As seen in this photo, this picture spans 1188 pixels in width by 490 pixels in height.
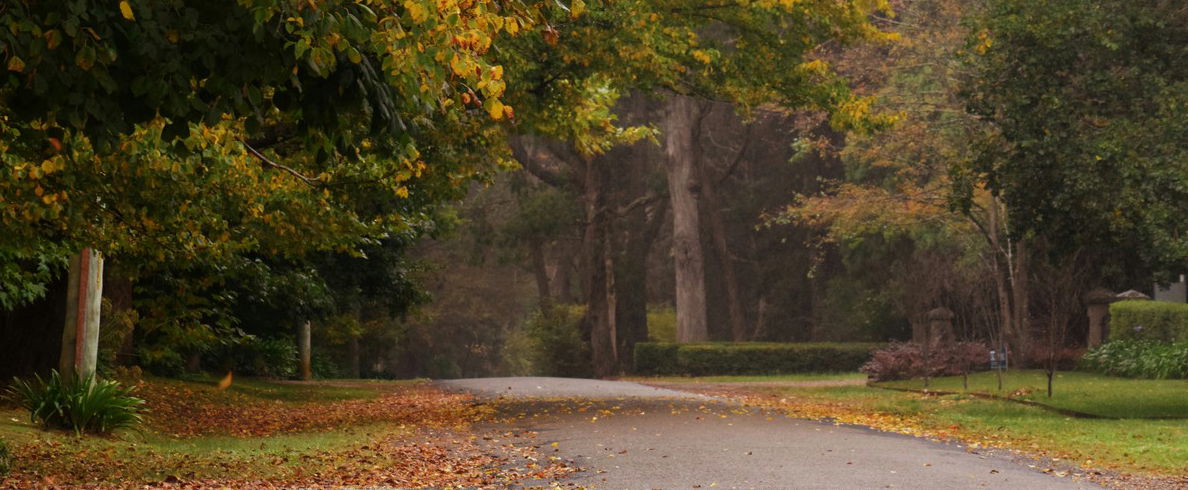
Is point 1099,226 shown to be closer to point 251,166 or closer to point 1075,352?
point 251,166

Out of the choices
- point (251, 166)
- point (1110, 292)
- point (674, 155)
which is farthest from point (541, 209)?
point (251, 166)

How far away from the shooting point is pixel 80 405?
13.6 m

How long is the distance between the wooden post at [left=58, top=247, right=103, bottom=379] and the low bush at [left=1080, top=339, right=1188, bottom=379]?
813 inches

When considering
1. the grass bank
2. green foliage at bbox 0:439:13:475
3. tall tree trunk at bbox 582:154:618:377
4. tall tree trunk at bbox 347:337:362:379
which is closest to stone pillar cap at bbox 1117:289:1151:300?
tall tree trunk at bbox 582:154:618:377

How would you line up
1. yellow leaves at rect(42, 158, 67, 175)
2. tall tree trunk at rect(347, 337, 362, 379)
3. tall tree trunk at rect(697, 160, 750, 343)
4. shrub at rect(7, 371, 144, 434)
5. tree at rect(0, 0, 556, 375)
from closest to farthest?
1. tree at rect(0, 0, 556, 375)
2. yellow leaves at rect(42, 158, 67, 175)
3. shrub at rect(7, 371, 144, 434)
4. tall tree trunk at rect(347, 337, 362, 379)
5. tall tree trunk at rect(697, 160, 750, 343)

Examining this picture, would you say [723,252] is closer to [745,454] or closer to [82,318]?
[82,318]

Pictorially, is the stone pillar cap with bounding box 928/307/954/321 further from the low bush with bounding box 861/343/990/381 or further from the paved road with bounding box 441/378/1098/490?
the paved road with bounding box 441/378/1098/490

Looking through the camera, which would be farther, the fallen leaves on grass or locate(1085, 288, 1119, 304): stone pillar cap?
locate(1085, 288, 1119, 304): stone pillar cap

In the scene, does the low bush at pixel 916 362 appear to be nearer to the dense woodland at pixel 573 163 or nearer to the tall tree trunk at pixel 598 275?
the dense woodland at pixel 573 163

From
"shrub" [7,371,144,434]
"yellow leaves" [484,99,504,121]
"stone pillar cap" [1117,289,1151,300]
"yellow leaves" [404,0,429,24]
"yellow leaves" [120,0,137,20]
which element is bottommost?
"shrub" [7,371,144,434]

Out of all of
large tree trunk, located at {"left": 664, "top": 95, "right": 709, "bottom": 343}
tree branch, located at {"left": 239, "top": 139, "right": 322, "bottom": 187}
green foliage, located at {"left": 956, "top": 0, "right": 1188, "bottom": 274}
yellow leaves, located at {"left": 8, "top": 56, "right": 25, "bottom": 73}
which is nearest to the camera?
yellow leaves, located at {"left": 8, "top": 56, "right": 25, "bottom": 73}

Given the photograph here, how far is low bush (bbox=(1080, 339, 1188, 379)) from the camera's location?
26656 mm

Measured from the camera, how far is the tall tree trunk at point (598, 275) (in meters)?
42.8

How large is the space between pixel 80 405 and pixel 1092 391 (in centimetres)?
1673
